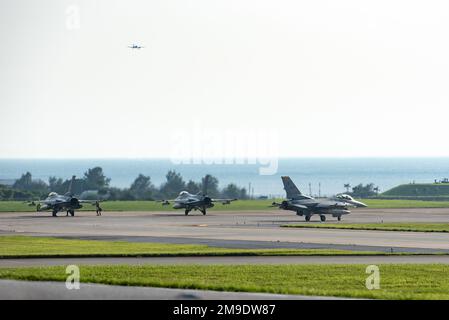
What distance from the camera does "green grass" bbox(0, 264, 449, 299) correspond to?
29812 mm

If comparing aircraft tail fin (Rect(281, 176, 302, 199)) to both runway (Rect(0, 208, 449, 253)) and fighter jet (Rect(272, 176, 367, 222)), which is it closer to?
fighter jet (Rect(272, 176, 367, 222))

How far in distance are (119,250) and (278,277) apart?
60.4ft

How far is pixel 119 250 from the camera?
52.1 meters

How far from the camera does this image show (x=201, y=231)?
250ft

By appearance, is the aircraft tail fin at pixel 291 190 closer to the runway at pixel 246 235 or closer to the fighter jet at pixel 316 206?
the fighter jet at pixel 316 206

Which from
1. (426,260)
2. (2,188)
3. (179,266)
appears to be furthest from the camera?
(2,188)

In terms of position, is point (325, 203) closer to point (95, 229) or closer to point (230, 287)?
point (95, 229)

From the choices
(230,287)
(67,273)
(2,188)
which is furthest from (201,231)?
(2,188)

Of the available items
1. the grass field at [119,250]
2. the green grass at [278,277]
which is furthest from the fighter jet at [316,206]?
the green grass at [278,277]

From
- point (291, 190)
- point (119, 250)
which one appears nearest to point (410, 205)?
point (291, 190)

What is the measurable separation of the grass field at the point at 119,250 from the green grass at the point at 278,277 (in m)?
8.57

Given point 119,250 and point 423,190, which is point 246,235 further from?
point 423,190
